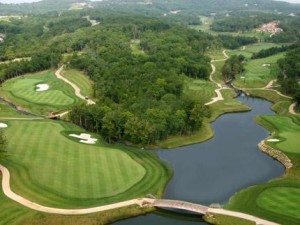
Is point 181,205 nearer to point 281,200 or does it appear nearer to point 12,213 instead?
point 281,200

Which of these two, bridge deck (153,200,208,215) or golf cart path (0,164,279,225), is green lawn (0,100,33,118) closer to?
golf cart path (0,164,279,225)

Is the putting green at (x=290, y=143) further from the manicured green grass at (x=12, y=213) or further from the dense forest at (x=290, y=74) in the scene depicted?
the manicured green grass at (x=12, y=213)

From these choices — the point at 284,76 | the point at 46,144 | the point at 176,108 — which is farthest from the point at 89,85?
the point at 284,76

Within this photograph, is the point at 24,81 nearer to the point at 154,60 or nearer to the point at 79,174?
the point at 154,60

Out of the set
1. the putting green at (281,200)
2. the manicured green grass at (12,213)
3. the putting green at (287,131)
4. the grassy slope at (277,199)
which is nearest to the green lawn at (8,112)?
the manicured green grass at (12,213)

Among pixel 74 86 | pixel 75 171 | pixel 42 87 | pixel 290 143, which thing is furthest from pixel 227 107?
pixel 75 171

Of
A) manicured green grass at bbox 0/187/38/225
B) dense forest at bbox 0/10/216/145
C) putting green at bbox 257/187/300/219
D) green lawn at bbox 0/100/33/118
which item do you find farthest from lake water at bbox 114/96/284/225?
green lawn at bbox 0/100/33/118
